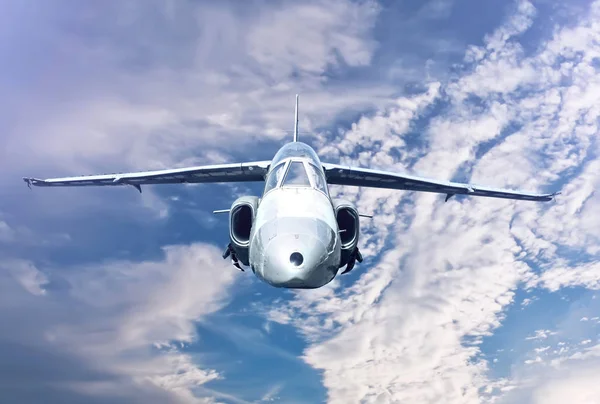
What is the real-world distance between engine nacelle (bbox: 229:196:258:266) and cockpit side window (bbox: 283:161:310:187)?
1.21m

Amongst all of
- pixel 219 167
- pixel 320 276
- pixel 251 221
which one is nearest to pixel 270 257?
pixel 320 276

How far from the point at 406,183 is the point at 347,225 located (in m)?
8.75

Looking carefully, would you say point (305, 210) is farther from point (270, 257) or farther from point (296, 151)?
point (296, 151)

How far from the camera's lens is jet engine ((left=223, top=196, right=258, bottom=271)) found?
464 inches

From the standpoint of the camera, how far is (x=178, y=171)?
1936 cm

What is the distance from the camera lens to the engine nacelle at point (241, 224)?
11.8 m

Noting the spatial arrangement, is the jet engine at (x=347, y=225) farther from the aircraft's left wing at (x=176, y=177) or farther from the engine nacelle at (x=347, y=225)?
the aircraft's left wing at (x=176, y=177)

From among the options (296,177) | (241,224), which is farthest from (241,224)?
(296,177)

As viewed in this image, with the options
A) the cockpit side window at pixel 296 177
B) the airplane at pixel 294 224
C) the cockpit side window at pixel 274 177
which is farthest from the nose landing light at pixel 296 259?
the cockpit side window at pixel 274 177

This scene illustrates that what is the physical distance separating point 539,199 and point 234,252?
54.0 ft

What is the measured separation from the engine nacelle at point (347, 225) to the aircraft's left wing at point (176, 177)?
5.96m

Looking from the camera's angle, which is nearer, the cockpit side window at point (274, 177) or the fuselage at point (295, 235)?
the fuselage at point (295, 235)

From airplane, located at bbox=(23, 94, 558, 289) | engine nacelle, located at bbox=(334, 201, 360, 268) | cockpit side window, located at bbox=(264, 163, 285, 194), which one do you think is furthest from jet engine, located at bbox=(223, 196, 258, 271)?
engine nacelle, located at bbox=(334, 201, 360, 268)

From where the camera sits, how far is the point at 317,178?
39.6 ft
